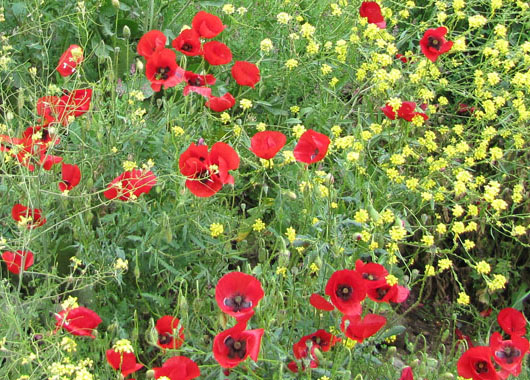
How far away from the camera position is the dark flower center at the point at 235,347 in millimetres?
1590

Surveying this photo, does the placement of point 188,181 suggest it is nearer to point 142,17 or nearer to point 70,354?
point 70,354

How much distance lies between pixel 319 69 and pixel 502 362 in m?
1.42

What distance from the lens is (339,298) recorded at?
66.9 inches

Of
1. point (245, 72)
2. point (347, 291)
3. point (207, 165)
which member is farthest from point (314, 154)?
point (245, 72)

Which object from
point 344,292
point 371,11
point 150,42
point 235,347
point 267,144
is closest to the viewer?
point 235,347

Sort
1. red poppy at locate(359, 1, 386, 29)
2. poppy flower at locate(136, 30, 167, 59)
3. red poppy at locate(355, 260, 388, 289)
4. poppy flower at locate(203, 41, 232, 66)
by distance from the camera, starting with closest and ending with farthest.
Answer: red poppy at locate(355, 260, 388, 289) < poppy flower at locate(136, 30, 167, 59) < poppy flower at locate(203, 41, 232, 66) < red poppy at locate(359, 1, 386, 29)

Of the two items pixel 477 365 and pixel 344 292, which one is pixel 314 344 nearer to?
pixel 344 292

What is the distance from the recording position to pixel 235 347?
160 cm

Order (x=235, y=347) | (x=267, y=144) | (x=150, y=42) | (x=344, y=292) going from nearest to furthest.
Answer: (x=235, y=347), (x=344, y=292), (x=267, y=144), (x=150, y=42)

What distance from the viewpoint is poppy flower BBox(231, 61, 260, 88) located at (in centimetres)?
237

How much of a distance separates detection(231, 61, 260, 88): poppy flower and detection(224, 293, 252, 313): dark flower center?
93cm

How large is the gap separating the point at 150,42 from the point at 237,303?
36.8 inches

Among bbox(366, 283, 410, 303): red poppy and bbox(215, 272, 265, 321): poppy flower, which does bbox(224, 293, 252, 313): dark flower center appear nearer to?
bbox(215, 272, 265, 321): poppy flower

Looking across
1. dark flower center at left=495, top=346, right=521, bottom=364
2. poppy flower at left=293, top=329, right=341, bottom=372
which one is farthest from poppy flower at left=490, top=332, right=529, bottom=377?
poppy flower at left=293, top=329, right=341, bottom=372
